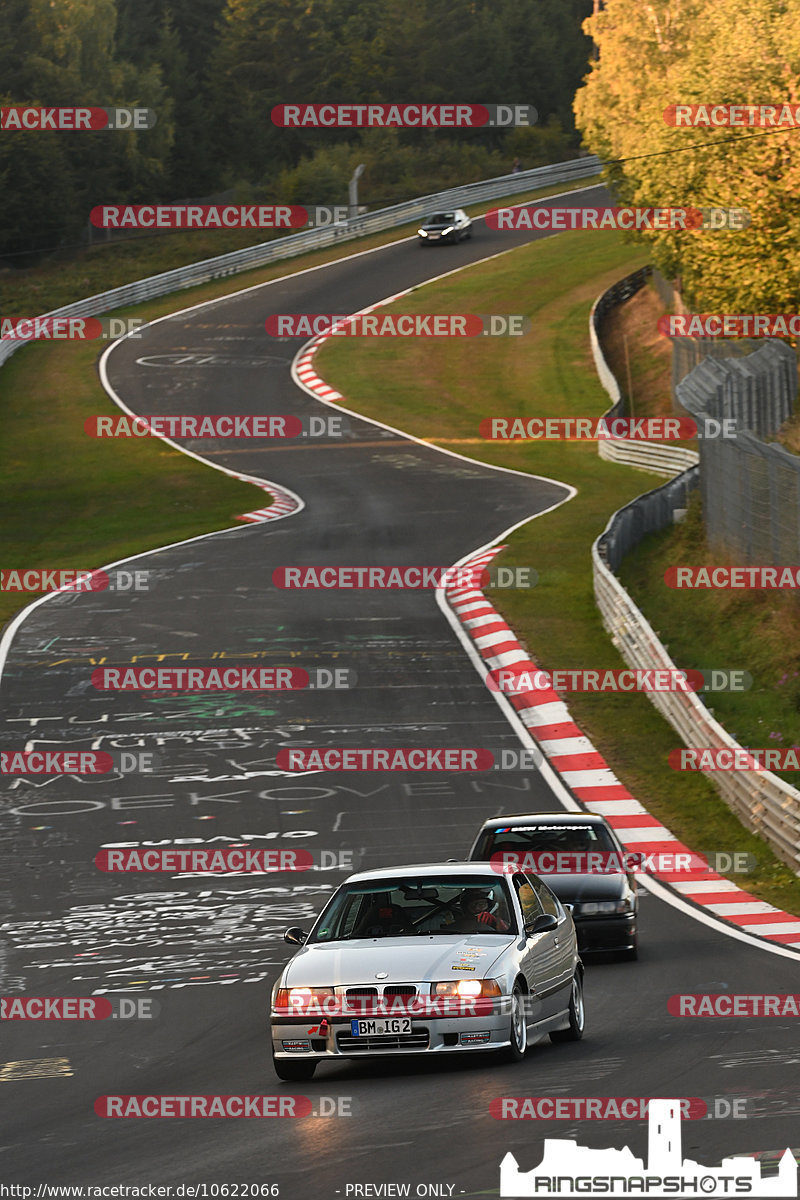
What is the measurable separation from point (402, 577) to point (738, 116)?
50.0 feet

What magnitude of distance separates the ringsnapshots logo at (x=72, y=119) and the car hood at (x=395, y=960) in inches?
2914

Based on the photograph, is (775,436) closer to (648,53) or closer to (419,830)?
(419,830)

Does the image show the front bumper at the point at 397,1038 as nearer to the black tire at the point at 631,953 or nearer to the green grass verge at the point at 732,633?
the black tire at the point at 631,953

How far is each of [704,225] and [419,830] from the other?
25928mm

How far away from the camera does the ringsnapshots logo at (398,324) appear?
69562mm

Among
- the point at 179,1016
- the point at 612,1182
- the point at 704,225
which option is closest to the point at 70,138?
the point at 704,225

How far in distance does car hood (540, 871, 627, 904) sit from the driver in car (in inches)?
157

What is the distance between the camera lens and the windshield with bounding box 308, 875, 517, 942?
36.3 ft

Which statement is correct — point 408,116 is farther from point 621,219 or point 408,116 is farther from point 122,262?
point 621,219

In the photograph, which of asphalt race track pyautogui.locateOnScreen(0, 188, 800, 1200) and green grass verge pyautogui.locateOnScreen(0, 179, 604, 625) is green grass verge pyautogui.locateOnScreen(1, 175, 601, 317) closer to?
green grass verge pyautogui.locateOnScreen(0, 179, 604, 625)

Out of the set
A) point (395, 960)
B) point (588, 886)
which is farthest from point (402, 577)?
point (395, 960)

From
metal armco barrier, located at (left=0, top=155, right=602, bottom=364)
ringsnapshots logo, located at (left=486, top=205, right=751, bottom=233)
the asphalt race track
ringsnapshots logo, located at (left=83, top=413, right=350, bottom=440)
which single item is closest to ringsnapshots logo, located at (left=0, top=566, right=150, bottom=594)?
the asphalt race track

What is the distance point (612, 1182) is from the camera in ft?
23.9

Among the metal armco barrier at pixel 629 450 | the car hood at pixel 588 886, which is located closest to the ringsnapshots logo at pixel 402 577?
the metal armco barrier at pixel 629 450
